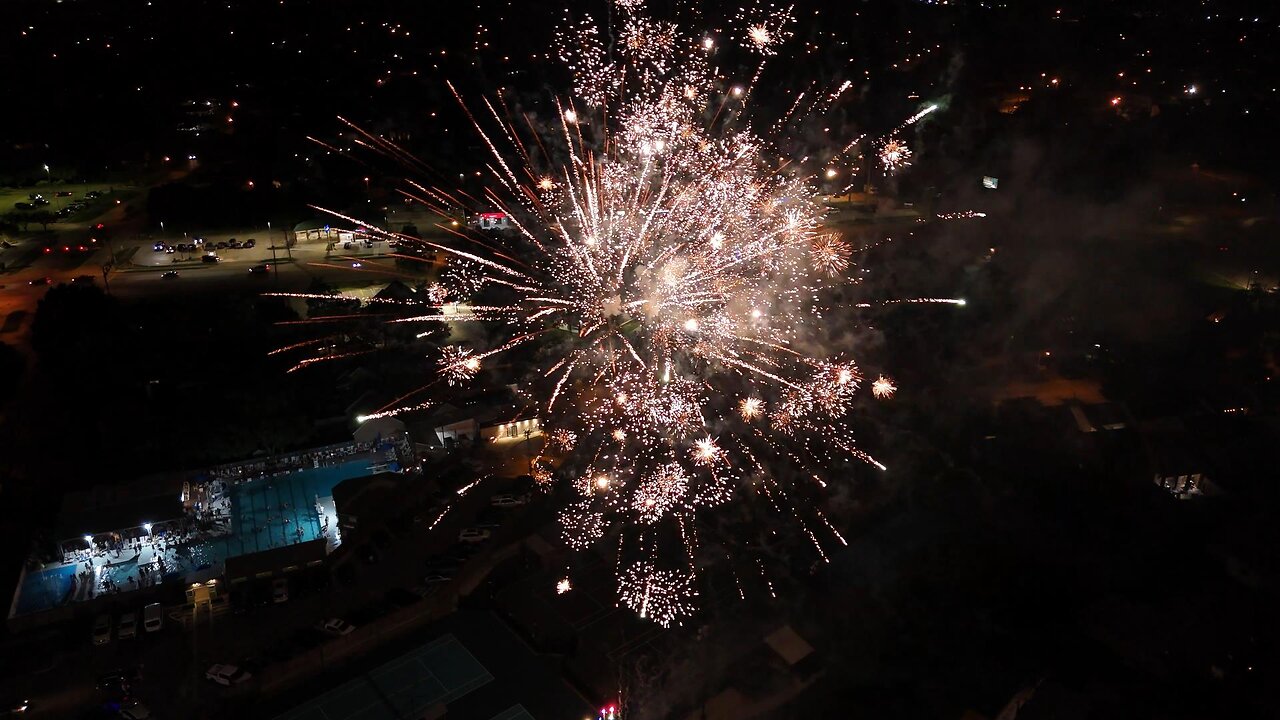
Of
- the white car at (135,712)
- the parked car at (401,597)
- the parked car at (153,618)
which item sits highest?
the parked car at (153,618)

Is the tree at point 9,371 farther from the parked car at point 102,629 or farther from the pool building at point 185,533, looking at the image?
the parked car at point 102,629

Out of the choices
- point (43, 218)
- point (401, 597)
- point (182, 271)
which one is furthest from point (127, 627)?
point (43, 218)

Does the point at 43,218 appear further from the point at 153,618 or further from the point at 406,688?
the point at 406,688

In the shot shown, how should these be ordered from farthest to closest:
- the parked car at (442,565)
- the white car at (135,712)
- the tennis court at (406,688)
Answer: the parked car at (442,565)
the white car at (135,712)
the tennis court at (406,688)

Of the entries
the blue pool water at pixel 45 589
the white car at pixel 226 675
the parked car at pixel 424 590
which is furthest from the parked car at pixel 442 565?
the blue pool water at pixel 45 589

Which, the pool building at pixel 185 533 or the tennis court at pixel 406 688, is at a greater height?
the pool building at pixel 185 533

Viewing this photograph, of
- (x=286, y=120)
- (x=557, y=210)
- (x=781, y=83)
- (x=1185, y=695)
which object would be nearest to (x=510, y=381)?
(x=557, y=210)

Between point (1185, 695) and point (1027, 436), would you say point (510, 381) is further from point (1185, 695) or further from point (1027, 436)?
point (1185, 695)
